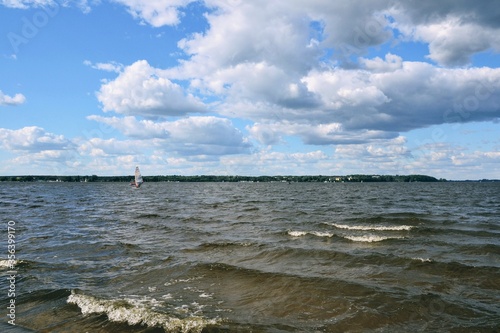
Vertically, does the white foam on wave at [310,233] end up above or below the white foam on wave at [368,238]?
below

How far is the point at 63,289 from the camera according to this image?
1434cm

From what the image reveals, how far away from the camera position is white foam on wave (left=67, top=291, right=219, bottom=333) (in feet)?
35.8

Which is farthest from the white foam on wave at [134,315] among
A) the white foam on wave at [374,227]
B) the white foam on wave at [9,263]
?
the white foam on wave at [374,227]

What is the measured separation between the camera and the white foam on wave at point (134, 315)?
10.9 meters

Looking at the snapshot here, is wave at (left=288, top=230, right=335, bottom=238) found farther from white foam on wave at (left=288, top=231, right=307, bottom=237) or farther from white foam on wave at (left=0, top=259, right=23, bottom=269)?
white foam on wave at (left=0, top=259, right=23, bottom=269)

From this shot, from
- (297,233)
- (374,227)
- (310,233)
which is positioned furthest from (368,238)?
(374,227)

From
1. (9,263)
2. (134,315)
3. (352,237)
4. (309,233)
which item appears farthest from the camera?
(309,233)

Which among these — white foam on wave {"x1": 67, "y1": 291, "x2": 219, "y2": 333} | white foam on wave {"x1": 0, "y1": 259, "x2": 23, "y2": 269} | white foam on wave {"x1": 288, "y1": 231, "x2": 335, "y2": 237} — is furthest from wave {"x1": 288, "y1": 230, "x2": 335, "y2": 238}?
white foam on wave {"x1": 0, "y1": 259, "x2": 23, "y2": 269}

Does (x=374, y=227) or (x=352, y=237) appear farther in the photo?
(x=374, y=227)

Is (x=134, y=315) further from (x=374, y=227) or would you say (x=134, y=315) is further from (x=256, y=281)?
(x=374, y=227)

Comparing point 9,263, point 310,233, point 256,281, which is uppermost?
point 310,233

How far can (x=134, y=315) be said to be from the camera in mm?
11648

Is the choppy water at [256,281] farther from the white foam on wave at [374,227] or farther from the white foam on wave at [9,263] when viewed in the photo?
the white foam on wave at [374,227]

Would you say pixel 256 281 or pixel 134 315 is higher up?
pixel 134 315
